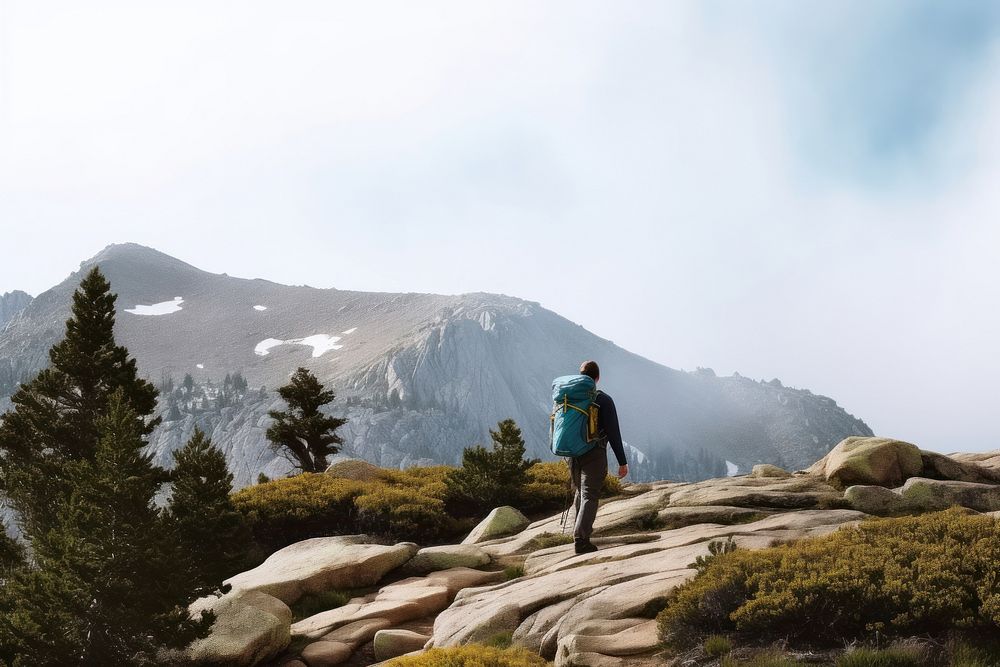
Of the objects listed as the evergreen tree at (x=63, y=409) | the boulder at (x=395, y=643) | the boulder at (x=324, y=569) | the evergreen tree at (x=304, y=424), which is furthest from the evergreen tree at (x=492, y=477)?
the boulder at (x=395, y=643)

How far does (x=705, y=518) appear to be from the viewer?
610 inches

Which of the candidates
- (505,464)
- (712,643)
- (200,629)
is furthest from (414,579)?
(712,643)

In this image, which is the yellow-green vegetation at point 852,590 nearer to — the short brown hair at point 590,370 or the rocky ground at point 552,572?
the rocky ground at point 552,572

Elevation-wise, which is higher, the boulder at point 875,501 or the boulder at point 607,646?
the boulder at point 607,646

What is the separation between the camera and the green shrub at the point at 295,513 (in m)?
19.4

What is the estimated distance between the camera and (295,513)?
19.3 m

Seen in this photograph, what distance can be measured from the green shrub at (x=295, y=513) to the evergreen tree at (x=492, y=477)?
122 inches

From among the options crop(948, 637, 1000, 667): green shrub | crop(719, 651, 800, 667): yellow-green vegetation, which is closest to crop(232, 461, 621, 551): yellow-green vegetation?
crop(719, 651, 800, 667): yellow-green vegetation

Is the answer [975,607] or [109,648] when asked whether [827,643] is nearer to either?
[975,607]

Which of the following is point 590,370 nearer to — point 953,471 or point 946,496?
point 946,496

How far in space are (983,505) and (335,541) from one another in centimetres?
1453

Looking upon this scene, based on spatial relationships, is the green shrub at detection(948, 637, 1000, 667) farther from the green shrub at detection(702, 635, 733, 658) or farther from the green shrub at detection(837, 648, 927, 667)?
the green shrub at detection(702, 635, 733, 658)

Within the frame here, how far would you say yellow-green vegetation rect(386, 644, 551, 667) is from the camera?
7.20m

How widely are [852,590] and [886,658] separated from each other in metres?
0.87
